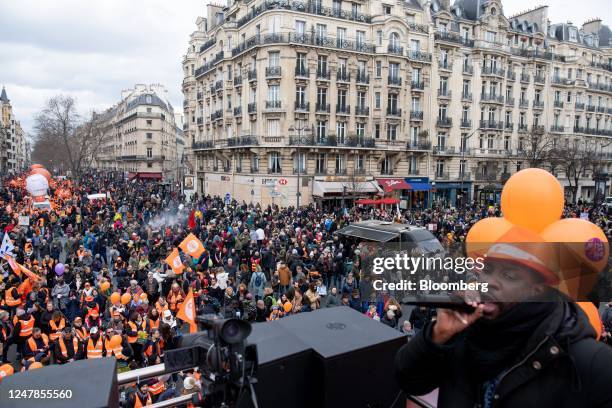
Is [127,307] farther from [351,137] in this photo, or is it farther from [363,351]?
[351,137]

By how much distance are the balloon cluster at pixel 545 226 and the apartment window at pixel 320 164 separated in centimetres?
3150

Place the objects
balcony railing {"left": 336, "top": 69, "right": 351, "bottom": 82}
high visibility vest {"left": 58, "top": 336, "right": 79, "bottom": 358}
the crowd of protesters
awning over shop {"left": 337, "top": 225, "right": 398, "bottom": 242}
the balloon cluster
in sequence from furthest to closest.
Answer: balcony railing {"left": 336, "top": 69, "right": 351, "bottom": 82}, awning over shop {"left": 337, "top": 225, "right": 398, "bottom": 242}, the crowd of protesters, high visibility vest {"left": 58, "top": 336, "right": 79, "bottom": 358}, the balloon cluster

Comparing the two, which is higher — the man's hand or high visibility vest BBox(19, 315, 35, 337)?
the man's hand

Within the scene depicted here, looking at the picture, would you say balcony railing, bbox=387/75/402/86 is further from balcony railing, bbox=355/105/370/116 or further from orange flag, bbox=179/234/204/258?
orange flag, bbox=179/234/204/258

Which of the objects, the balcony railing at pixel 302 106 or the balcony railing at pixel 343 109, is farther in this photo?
the balcony railing at pixel 343 109

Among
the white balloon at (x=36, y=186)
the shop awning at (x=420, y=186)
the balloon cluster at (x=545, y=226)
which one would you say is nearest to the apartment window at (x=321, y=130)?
the shop awning at (x=420, y=186)

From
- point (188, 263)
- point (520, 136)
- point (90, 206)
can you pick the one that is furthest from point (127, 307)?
point (520, 136)

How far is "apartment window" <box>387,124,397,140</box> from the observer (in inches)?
1486

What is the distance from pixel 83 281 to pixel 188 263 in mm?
3210

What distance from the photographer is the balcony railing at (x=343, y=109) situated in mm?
35469

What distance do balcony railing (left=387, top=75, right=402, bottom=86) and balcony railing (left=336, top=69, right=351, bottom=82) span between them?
147 inches

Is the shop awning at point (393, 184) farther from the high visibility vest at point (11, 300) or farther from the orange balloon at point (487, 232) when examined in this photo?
the orange balloon at point (487, 232)

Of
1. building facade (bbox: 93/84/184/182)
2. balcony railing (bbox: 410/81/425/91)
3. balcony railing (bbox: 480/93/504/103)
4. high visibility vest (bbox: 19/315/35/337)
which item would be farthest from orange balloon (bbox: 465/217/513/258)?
building facade (bbox: 93/84/184/182)

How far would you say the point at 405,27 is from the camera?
36.6 m
